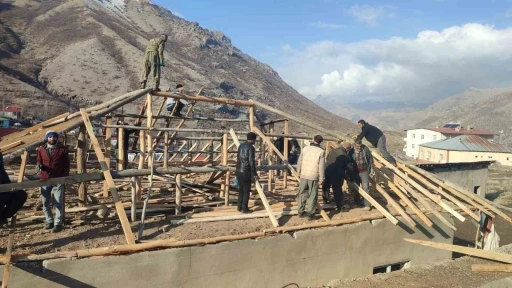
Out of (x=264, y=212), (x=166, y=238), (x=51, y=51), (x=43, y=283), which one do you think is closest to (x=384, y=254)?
(x=264, y=212)

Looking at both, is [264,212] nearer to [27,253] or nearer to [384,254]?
[384,254]

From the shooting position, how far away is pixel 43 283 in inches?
220

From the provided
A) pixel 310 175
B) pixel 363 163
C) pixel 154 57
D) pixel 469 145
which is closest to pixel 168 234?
pixel 310 175

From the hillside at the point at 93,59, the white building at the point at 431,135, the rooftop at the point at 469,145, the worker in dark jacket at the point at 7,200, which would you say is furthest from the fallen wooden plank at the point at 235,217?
the white building at the point at 431,135

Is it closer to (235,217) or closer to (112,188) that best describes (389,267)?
(235,217)

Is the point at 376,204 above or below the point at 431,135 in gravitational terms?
below

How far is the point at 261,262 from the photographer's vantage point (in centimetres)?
749

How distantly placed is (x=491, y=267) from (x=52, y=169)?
365 inches

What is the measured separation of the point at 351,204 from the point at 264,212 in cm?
289

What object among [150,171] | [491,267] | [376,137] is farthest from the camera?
[376,137]

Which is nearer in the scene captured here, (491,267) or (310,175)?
(310,175)

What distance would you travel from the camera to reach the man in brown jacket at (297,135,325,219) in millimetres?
8344

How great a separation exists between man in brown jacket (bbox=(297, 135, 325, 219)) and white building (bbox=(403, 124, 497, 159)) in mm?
49684

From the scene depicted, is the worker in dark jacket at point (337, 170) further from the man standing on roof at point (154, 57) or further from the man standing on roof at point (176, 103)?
the man standing on roof at point (154, 57)
